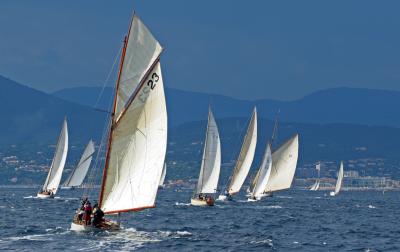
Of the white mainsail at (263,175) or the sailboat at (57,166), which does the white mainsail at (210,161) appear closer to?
the white mainsail at (263,175)

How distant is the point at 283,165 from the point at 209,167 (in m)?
44.4

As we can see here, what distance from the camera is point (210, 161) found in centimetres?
15175

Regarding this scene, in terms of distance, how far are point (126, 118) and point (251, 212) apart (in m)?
58.3

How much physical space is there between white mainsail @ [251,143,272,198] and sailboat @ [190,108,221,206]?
24544 mm

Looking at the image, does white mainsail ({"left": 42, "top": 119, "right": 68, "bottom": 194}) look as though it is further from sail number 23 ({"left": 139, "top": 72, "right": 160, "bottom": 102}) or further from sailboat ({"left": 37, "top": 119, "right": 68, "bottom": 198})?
sail number 23 ({"left": 139, "top": 72, "right": 160, "bottom": 102})

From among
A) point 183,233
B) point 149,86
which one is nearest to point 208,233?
point 183,233

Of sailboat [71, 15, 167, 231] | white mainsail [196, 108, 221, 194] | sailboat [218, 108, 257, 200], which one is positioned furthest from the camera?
sailboat [218, 108, 257, 200]

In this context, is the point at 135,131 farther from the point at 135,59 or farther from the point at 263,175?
the point at 263,175

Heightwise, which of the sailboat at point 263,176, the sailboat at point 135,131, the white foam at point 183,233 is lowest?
the white foam at point 183,233

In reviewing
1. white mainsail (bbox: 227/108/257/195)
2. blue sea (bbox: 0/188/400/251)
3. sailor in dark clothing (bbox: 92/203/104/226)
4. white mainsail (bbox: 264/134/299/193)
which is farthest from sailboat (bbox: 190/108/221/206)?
sailor in dark clothing (bbox: 92/203/104/226)

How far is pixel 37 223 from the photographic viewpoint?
99.1m

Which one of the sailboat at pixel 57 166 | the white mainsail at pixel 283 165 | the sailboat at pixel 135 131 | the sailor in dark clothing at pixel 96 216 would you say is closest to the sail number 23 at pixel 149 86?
the sailboat at pixel 135 131

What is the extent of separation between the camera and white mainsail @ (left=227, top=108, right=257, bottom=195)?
168 metres

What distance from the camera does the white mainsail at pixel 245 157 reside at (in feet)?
550
